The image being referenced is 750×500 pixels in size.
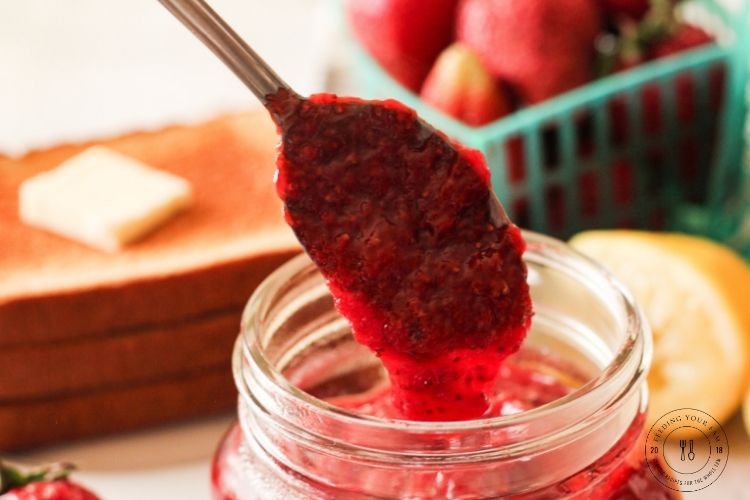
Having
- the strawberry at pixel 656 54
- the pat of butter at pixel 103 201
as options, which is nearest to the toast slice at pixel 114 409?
the pat of butter at pixel 103 201

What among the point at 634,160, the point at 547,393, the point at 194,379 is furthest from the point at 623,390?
the point at 634,160

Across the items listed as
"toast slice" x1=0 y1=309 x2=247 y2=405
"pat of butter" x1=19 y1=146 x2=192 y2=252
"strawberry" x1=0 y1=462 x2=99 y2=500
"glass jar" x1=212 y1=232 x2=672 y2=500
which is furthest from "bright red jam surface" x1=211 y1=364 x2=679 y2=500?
"pat of butter" x1=19 y1=146 x2=192 y2=252

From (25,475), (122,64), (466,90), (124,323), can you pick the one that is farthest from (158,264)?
(122,64)

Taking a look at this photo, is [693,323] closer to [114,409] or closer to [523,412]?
[523,412]

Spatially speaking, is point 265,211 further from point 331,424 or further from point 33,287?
point 331,424
